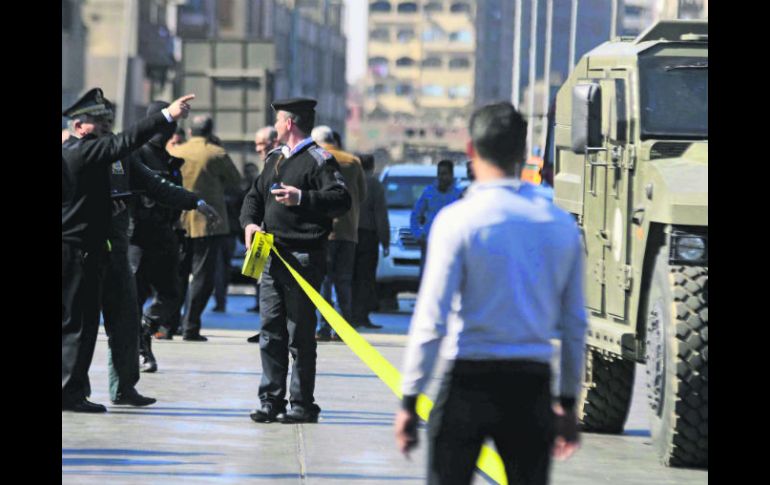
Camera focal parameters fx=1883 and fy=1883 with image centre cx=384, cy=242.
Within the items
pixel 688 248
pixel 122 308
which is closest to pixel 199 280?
pixel 122 308

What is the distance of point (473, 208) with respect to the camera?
18.5 ft

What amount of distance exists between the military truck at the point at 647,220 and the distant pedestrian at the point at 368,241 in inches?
276

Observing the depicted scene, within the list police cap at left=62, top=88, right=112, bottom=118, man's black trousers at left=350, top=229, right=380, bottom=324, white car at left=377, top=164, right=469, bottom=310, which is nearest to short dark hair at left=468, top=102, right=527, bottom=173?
police cap at left=62, top=88, right=112, bottom=118

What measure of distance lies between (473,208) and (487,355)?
442mm

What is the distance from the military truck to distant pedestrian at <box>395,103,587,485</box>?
141 inches

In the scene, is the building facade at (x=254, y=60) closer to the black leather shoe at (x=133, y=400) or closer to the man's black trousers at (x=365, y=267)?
the man's black trousers at (x=365, y=267)

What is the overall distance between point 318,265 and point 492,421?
530 cm

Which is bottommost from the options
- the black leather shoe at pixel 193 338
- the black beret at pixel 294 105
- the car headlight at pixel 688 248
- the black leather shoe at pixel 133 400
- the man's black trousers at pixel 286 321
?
the black leather shoe at pixel 193 338

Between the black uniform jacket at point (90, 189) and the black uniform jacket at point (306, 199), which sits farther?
the black uniform jacket at point (306, 199)

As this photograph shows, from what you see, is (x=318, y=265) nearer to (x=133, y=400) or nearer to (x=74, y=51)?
(x=133, y=400)

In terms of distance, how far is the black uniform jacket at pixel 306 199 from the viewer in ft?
35.1

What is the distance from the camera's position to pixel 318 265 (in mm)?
10828

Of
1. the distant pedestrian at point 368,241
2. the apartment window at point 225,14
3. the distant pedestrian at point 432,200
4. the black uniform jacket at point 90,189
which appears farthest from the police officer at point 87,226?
the apartment window at point 225,14
